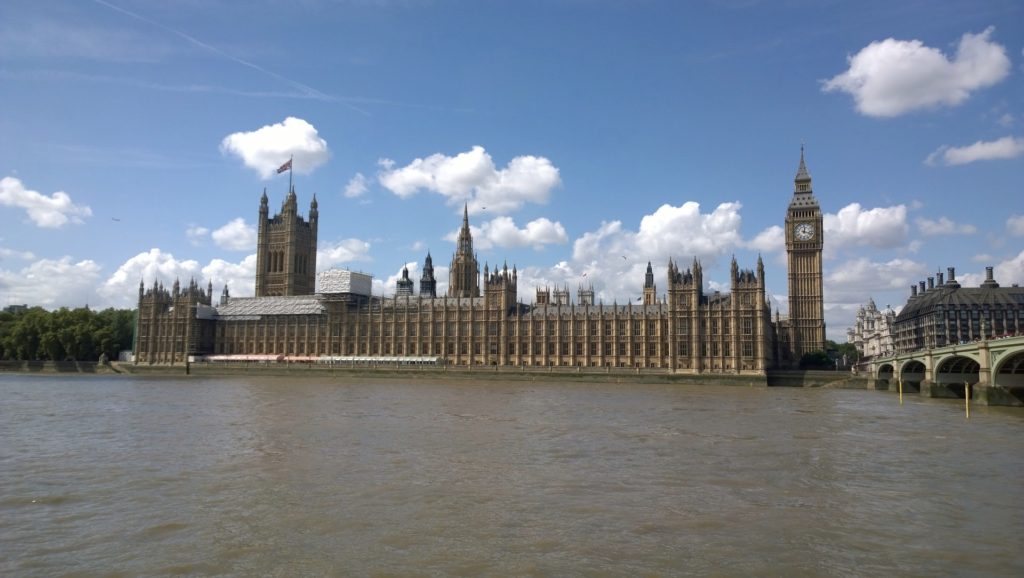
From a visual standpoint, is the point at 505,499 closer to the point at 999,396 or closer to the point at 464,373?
the point at 999,396

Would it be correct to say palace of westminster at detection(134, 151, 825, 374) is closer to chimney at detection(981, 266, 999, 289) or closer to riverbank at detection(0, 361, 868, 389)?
riverbank at detection(0, 361, 868, 389)

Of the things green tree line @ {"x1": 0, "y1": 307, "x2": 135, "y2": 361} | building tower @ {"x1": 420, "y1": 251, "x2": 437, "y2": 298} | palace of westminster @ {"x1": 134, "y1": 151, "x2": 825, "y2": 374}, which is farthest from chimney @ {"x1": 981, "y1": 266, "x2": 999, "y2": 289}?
green tree line @ {"x1": 0, "y1": 307, "x2": 135, "y2": 361}

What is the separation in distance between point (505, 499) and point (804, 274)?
9545 cm

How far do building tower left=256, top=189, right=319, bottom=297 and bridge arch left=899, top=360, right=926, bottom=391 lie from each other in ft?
373

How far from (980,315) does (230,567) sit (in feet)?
481

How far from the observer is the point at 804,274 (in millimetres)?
103500

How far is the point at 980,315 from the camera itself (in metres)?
128

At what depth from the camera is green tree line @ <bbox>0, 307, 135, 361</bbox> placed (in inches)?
4525

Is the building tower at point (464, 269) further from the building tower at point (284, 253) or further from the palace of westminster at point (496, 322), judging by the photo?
the building tower at point (284, 253)

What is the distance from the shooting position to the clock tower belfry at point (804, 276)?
101188 millimetres

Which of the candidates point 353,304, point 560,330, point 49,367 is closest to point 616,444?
point 560,330

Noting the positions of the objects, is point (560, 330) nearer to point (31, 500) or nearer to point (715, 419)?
point (715, 419)

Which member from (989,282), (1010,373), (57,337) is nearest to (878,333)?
(989,282)

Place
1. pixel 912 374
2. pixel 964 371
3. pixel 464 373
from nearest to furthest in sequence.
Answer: pixel 964 371
pixel 912 374
pixel 464 373
